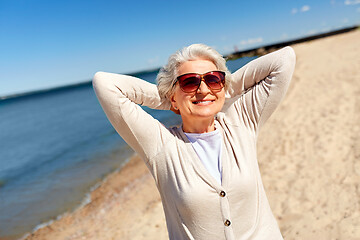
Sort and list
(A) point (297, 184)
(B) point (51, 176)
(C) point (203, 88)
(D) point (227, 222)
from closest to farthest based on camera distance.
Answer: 1. (D) point (227, 222)
2. (C) point (203, 88)
3. (A) point (297, 184)
4. (B) point (51, 176)

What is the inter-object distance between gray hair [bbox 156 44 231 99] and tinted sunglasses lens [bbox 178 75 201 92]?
8 cm

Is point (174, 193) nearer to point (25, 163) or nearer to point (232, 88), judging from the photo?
point (232, 88)

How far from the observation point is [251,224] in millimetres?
1562

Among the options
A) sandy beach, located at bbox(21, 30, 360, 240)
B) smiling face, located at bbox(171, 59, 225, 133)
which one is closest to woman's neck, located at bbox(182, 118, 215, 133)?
smiling face, located at bbox(171, 59, 225, 133)

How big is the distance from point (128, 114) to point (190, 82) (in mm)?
431

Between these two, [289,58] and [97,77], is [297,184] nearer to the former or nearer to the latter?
[289,58]

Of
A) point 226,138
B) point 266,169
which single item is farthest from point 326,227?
point 226,138

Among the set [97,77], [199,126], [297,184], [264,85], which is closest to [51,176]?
[297,184]

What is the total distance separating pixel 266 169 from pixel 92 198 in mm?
4538

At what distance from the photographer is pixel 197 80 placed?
64.1 inches

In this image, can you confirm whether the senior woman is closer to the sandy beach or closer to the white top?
the white top

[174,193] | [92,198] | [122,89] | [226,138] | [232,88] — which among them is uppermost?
[122,89]

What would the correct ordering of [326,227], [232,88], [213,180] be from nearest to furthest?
[213,180]
[232,88]
[326,227]

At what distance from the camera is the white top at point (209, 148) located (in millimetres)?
1585
